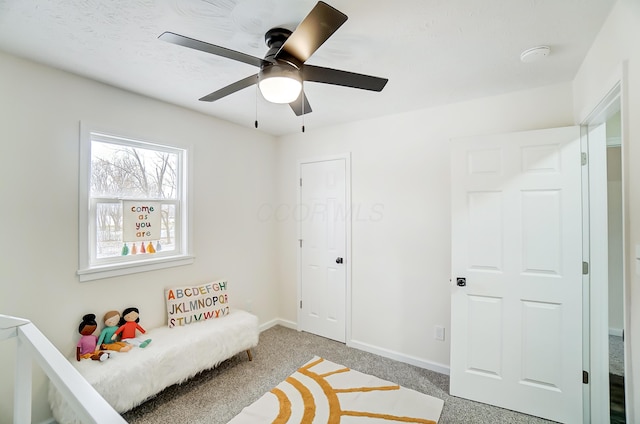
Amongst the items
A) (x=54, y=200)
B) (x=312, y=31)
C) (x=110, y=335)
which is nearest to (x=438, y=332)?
(x=312, y=31)

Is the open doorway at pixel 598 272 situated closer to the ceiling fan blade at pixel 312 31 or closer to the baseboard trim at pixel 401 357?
the baseboard trim at pixel 401 357

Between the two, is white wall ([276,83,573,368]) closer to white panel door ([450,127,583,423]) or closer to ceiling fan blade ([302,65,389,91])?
white panel door ([450,127,583,423])

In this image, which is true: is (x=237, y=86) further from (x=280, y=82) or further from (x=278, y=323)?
(x=278, y=323)

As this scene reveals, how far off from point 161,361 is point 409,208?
96.3 inches

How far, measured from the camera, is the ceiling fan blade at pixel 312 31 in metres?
1.06

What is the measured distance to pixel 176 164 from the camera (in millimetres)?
2805

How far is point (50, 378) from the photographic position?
2.68 feet

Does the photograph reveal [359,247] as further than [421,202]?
Yes

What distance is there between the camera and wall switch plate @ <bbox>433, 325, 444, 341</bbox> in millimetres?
2645

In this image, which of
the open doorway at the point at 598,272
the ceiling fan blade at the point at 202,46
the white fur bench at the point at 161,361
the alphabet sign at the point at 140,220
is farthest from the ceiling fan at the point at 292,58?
the white fur bench at the point at 161,361

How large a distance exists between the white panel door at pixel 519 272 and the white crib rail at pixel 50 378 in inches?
91.1

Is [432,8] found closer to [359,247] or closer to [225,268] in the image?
[359,247]

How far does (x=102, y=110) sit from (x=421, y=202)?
2.83 m

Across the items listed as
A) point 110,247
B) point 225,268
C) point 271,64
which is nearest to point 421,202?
point 271,64
